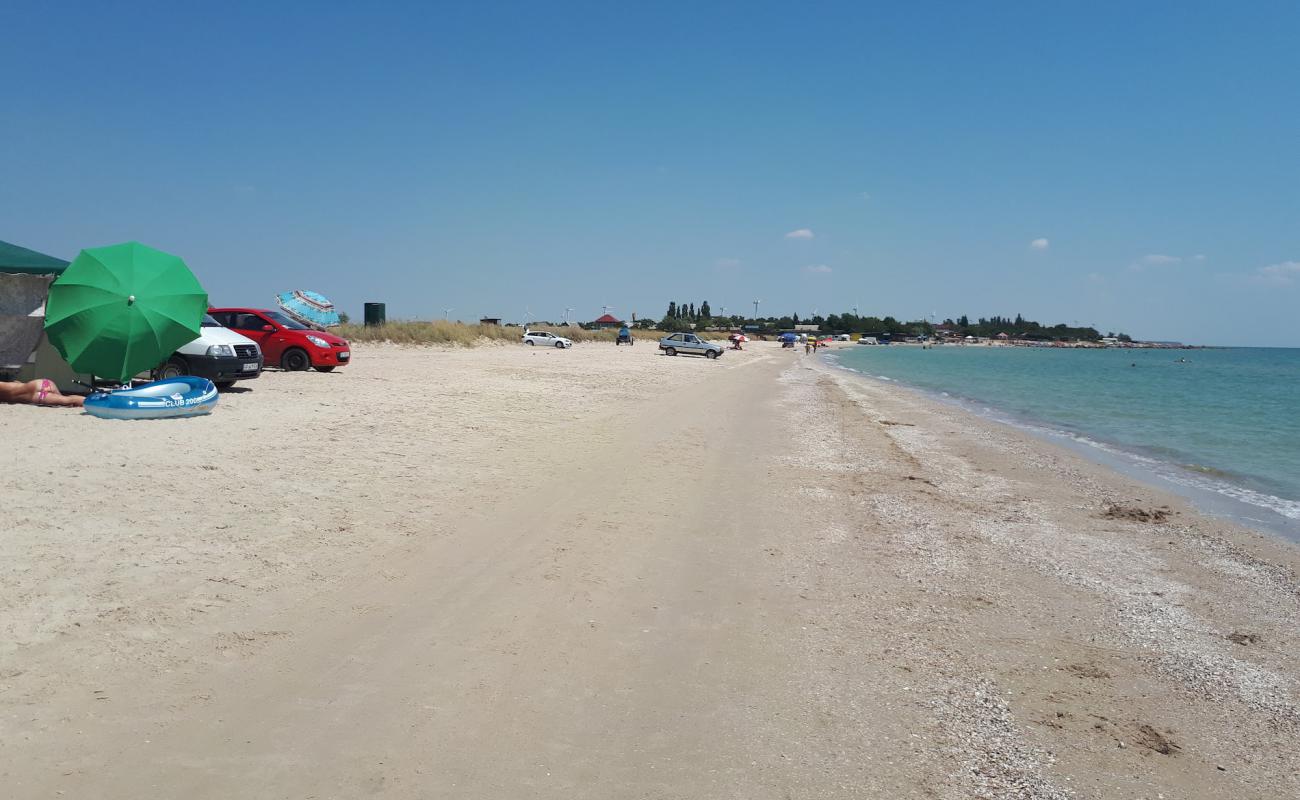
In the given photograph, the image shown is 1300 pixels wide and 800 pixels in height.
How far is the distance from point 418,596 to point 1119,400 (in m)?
35.9

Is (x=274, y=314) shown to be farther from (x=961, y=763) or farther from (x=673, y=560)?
(x=961, y=763)

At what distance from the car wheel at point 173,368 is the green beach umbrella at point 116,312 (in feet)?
8.33

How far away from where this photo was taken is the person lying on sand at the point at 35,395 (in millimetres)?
12094

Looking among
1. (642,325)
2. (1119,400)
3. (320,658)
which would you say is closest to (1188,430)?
(1119,400)

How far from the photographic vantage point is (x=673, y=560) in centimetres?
673

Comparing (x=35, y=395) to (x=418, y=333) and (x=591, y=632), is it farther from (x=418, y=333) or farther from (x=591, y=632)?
(x=418, y=333)

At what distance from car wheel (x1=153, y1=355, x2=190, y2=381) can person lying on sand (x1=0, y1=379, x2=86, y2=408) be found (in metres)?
2.70

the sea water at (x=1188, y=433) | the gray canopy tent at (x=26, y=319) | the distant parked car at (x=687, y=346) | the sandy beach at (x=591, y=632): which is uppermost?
the gray canopy tent at (x=26, y=319)

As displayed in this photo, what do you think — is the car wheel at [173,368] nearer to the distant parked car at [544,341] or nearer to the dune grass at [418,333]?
the dune grass at [418,333]

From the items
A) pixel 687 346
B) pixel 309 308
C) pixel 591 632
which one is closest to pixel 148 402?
pixel 591 632

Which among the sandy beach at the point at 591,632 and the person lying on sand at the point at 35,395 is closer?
the sandy beach at the point at 591,632

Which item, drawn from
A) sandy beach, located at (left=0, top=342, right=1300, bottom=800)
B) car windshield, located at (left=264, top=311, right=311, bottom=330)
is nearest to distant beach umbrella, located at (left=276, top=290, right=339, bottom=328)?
car windshield, located at (left=264, top=311, right=311, bottom=330)

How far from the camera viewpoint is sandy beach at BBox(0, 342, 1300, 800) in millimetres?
3580

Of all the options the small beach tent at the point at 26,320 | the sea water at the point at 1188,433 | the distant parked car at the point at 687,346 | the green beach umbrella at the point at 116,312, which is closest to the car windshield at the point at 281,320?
the small beach tent at the point at 26,320
